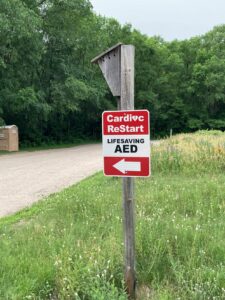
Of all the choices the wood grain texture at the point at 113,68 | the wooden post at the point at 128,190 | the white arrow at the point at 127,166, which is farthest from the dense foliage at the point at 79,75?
the white arrow at the point at 127,166

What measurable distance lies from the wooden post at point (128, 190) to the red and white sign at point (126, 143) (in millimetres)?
127

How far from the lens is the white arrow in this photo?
3.83 m

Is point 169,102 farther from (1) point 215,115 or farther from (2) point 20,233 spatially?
(2) point 20,233

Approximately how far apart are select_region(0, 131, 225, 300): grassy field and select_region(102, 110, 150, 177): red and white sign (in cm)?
95

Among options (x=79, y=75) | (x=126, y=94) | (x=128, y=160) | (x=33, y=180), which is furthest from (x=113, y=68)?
(x=79, y=75)

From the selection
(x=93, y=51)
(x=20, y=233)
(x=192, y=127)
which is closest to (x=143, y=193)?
(x=20, y=233)

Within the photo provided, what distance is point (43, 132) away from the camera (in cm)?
3628

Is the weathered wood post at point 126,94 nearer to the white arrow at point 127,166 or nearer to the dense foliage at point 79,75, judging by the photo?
the white arrow at point 127,166

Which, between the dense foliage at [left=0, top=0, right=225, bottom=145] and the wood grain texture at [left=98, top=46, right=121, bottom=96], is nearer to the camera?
the wood grain texture at [left=98, top=46, right=121, bottom=96]

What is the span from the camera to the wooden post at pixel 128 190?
3902 millimetres

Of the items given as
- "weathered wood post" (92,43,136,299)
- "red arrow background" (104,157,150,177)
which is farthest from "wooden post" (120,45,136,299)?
"red arrow background" (104,157,150,177)

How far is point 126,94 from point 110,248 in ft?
5.30

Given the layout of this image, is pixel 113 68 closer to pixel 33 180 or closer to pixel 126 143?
pixel 126 143

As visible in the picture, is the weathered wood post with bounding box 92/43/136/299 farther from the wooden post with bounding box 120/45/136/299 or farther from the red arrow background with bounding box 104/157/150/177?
the red arrow background with bounding box 104/157/150/177
